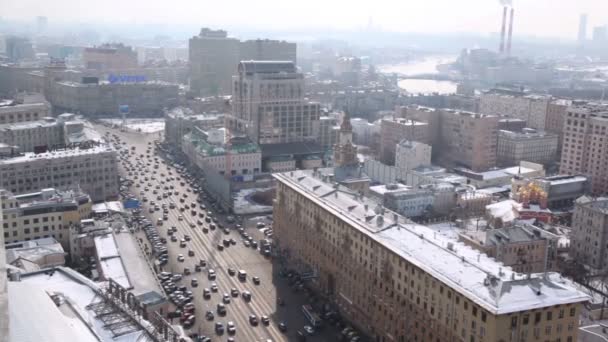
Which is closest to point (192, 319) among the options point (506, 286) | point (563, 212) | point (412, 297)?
point (412, 297)

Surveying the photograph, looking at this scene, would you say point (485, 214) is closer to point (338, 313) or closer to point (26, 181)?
point (338, 313)

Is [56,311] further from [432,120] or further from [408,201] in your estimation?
[432,120]

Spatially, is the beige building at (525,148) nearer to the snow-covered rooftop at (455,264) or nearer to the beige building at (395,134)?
the beige building at (395,134)

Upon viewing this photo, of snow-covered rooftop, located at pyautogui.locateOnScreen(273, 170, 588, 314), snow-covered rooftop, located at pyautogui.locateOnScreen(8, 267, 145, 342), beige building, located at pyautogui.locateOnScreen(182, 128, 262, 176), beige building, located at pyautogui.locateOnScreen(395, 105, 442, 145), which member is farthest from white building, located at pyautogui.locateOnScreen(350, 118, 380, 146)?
snow-covered rooftop, located at pyautogui.locateOnScreen(8, 267, 145, 342)

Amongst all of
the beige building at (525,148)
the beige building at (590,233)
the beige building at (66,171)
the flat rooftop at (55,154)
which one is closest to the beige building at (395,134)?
the beige building at (525,148)

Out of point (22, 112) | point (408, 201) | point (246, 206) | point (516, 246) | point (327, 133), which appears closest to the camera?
point (516, 246)

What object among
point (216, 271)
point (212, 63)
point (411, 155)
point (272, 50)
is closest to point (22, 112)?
point (411, 155)
